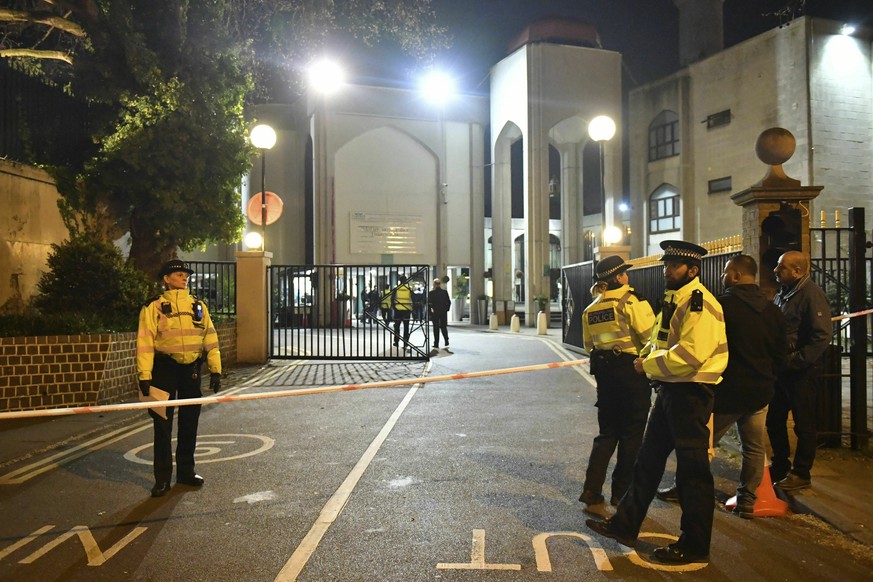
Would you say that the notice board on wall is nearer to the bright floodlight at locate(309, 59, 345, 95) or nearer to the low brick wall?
the bright floodlight at locate(309, 59, 345, 95)

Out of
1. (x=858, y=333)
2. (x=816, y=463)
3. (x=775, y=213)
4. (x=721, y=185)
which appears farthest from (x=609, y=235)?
(x=721, y=185)

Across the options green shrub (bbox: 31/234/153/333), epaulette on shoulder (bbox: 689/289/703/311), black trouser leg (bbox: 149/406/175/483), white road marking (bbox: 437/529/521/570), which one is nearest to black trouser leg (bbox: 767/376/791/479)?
epaulette on shoulder (bbox: 689/289/703/311)

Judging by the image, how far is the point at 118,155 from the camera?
12875 mm

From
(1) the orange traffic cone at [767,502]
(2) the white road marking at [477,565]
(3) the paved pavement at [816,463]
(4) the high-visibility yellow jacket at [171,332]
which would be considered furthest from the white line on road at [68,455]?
(1) the orange traffic cone at [767,502]

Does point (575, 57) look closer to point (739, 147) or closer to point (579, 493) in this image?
point (739, 147)

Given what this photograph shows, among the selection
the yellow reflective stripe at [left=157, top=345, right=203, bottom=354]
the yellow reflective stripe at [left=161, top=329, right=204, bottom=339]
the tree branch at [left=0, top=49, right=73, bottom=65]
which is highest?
the tree branch at [left=0, top=49, right=73, bottom=65]

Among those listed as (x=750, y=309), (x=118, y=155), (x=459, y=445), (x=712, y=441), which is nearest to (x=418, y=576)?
(x=712, y=441)

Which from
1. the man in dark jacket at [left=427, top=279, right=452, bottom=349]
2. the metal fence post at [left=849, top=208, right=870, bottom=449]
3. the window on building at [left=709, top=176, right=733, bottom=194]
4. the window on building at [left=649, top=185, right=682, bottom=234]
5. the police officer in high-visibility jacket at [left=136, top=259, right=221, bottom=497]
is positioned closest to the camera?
the police officer in high-visibility jacket at [left=136, top=259, right=221, bottom=497]

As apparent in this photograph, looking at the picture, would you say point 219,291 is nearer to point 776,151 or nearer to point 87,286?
point 87,286

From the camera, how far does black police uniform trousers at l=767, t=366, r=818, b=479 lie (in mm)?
5836

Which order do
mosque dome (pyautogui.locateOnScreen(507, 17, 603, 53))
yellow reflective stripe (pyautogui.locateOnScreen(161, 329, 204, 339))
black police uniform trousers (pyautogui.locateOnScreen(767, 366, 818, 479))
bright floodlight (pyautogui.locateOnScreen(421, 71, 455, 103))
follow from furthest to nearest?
1. bright floodlight (pyautogui.locateOnScreen(421, 71, 455, 103))
2. mosque dome (pyautogui.locateOnScreen(507, 17, 603, 53))
3. yellow reflective stripe (pyautogui.locateOnScreen(161, 329, 204, 339))
4. black police uniform trousers (pyautogui.locateOnScreen(767, 366, 818, 479))

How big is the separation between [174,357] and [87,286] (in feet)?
20.3

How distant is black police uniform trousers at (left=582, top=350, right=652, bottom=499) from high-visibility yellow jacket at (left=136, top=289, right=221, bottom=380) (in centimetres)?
339

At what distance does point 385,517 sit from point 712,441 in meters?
2.53
